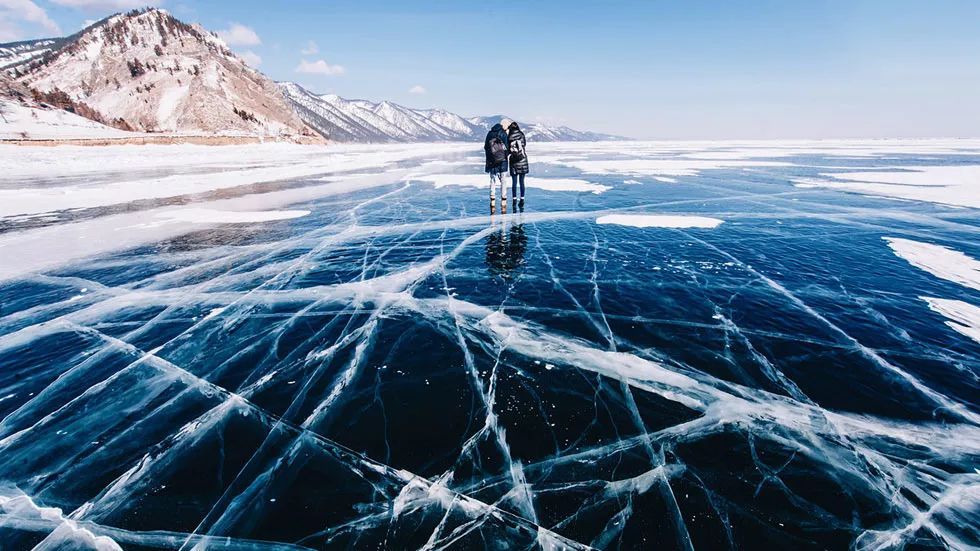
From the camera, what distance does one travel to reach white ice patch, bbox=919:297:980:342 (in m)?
5.22

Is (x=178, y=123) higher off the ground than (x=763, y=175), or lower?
higher

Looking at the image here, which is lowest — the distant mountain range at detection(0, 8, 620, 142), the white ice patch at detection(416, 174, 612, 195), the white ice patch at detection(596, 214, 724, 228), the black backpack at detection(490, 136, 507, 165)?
the white ice patch at detection(596, 214, 724, 228)

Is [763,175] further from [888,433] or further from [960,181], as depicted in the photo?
[888,433]

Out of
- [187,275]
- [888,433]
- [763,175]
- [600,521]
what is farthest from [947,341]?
[763,175]

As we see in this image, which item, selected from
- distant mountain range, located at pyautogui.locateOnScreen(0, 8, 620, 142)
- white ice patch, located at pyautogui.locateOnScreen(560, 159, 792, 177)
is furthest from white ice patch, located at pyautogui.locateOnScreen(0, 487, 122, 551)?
distant mountain range, located at pyautogui.locateOnScreen(0, 8, 620, 142)

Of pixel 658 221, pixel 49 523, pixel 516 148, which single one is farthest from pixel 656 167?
pixel 49 523

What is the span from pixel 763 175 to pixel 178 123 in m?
105

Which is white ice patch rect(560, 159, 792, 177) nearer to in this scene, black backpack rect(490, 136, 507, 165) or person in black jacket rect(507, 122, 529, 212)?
person in black jacket rect(507, 122, 529, 212)

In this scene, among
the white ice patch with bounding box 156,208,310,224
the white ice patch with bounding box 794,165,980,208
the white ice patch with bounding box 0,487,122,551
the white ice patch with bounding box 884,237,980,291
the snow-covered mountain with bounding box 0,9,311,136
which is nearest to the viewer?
the white ice patch with bounding box 0,487,122,551

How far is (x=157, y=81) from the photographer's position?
296 ft

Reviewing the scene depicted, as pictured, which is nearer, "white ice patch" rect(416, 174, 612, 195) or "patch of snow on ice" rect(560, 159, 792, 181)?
"white ice patch" rect(416, 174, 612, 195)

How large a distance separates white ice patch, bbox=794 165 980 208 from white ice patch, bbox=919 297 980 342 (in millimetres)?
12586

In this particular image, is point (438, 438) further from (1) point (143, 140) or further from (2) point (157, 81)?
(2) point (157, 81)

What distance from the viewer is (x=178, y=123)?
8388 centimetres
